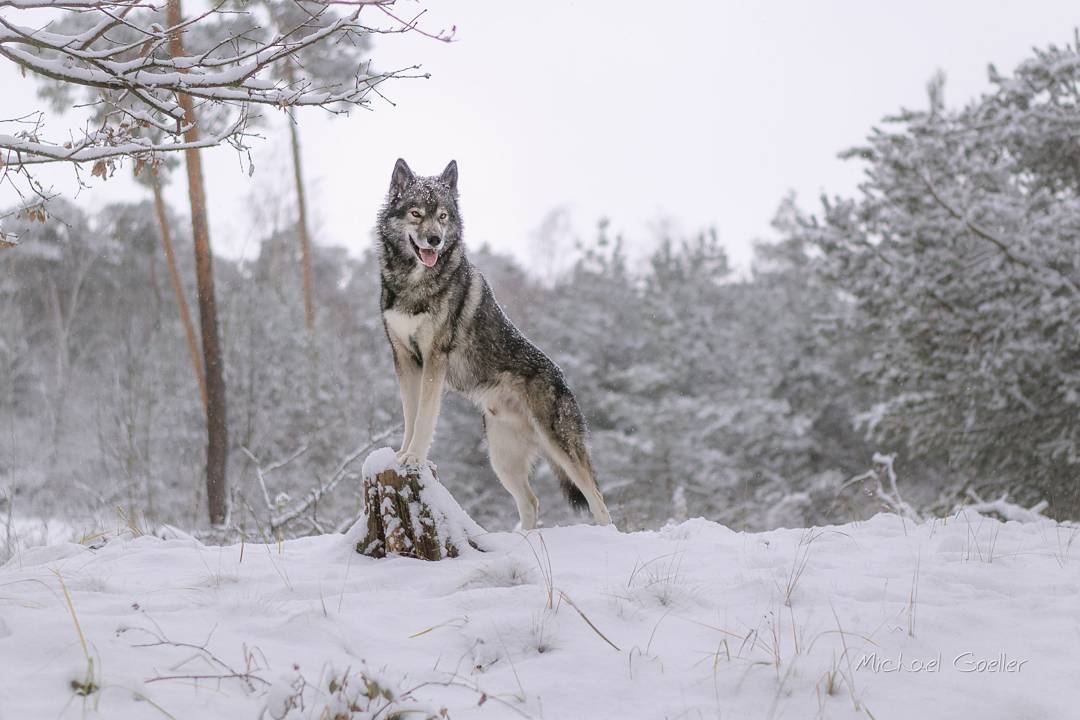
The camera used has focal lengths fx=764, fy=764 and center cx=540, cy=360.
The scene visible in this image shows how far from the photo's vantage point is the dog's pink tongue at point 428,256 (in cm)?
445

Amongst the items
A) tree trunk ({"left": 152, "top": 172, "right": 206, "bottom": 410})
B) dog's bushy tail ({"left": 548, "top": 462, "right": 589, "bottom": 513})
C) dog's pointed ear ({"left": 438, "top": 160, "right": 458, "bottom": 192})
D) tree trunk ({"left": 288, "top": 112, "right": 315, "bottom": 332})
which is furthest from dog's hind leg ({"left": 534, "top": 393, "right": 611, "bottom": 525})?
tree trunk ({"left": 288, "top": 112, "right": 315, "bottom": 332})

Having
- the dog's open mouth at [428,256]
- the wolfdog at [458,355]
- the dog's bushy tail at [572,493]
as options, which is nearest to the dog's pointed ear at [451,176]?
the wolfdog at [458,355]

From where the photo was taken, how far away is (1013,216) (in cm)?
979

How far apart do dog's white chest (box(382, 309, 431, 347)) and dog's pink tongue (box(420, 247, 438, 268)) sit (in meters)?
0.32

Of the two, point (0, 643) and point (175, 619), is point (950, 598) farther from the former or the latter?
point (0, 643)

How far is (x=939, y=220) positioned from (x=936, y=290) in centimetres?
93

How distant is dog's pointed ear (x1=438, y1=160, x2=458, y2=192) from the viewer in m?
4.94

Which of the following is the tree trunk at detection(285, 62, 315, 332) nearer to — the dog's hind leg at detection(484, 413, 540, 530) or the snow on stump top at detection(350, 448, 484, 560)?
the dog's hind leg at detection(484, 413, 540, 530)

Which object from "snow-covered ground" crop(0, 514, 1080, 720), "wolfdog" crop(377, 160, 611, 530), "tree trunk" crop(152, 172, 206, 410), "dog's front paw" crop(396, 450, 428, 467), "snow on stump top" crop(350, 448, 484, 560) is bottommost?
"snow-covered ground" crop(0, 514, 1080, 720)

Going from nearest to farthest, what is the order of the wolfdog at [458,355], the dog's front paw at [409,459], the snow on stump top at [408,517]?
the snow on stump top at [408,517], the dog's front paw at [409,459], the wolfdog at [458,355]

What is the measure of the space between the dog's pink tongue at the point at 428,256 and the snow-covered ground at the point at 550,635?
5.44ft

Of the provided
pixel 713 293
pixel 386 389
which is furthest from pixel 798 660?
pixel 713 293

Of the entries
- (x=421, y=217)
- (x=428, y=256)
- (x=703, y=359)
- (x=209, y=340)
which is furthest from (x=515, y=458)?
(x=703, y=359)

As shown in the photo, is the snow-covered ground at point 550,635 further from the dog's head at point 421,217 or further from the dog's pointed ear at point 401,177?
the dog's pointed ear at point 401,177
